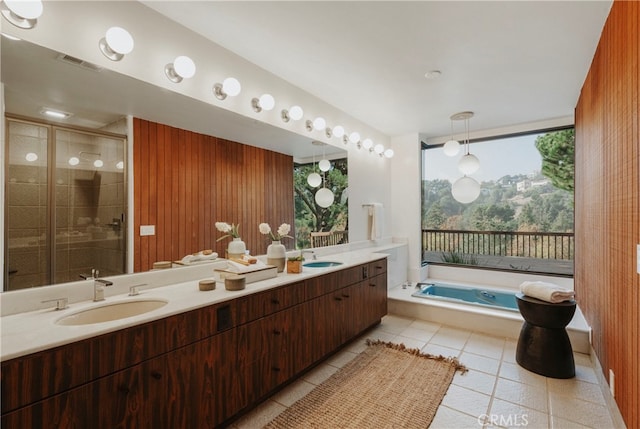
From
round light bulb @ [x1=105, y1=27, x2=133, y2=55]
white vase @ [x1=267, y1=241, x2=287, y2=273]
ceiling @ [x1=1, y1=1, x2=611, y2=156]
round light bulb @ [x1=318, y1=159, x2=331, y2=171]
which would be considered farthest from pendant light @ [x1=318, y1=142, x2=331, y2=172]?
round light bulb @ [x1=105, y1=27, x2=133, y2=55]

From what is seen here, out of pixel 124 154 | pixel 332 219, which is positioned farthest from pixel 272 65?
pixel 332 219

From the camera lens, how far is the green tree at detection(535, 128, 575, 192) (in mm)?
4031

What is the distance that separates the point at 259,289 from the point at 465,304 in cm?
273

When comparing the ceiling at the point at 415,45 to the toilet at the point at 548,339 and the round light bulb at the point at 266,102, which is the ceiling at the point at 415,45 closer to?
the round light bulb at the point at 266,102

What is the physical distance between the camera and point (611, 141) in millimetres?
1916

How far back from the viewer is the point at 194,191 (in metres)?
2.15

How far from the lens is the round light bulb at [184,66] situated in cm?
194

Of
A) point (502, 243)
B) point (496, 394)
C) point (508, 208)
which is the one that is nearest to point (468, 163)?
point (508, 208)

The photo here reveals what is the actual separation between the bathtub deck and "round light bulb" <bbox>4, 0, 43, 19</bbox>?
154 inches

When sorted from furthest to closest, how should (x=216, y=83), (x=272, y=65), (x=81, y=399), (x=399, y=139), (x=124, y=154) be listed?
(x=399, y=139), (x=272, y=65), (x=216, y=83), (x=124, y=154), (x=81, y=399)

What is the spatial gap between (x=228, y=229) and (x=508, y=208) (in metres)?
4.26

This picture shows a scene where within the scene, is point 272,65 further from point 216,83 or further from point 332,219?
point 332,219

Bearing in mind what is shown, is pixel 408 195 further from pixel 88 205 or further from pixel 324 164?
pixel 88 205

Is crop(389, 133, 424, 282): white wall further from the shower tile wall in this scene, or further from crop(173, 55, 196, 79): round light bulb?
the shower tile wall
